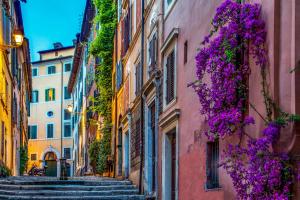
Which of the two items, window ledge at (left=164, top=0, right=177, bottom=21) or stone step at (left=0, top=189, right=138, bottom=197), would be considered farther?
stone step at (left=0, top=189, right=138, bottom=197)

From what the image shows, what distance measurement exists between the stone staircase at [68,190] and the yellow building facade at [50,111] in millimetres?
53138

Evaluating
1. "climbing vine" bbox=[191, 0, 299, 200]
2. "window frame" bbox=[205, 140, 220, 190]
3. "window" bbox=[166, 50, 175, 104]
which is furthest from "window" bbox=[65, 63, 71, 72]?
"climbing vine" bbox=[191, 0, 299, 200]

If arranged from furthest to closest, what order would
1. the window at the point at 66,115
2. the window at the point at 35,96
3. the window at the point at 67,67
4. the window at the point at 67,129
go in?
the window at the point at 35,96
the window at the point at 67,67
the window at the point at 66,115
the window at the point at 67,129

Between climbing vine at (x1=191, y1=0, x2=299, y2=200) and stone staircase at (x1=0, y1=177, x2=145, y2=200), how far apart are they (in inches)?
370

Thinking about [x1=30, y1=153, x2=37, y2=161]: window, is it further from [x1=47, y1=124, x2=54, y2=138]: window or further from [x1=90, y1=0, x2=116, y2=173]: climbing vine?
[x1=90, y1=0, x2=116, y2=173]: climbing vine

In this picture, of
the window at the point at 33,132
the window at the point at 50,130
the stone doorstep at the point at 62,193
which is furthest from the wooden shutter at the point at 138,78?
the window at the point at 33,132

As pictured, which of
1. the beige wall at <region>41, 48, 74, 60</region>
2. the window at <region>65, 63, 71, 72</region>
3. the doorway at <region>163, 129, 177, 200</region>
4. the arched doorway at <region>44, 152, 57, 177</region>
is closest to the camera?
the doorway at <region>163, 129, 177, 200</region>

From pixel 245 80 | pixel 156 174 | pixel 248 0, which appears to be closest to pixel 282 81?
pixel 245 80

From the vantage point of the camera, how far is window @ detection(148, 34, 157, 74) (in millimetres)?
17961

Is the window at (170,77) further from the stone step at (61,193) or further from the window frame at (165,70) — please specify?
the stone step at (61,193)

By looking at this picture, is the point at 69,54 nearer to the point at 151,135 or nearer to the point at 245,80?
the point at 151,135

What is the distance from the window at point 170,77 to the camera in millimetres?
15594

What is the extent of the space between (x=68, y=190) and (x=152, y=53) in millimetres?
4829

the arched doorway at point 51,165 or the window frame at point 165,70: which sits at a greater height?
the window frame at point 165,70
